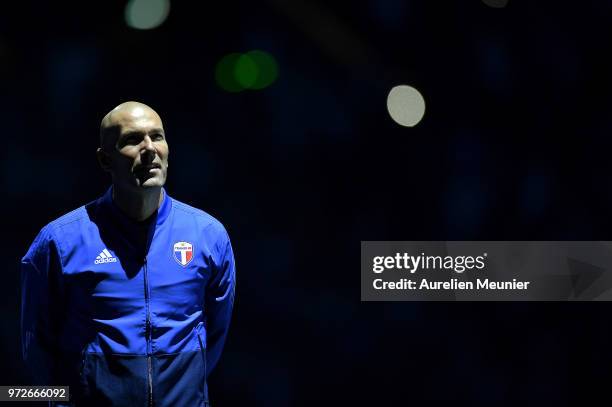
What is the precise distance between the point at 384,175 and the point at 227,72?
78cm

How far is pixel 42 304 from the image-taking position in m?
2.21

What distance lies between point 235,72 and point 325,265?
0.89 m

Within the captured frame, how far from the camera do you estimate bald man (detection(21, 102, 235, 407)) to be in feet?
7.06

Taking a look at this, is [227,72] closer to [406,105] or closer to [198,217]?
[406,105]

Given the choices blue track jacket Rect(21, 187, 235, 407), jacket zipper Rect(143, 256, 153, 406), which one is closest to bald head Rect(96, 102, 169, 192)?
blue track jacket Rect(21, 187, 235, 407)

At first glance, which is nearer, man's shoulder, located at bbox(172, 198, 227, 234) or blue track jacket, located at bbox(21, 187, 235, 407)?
blue track jacket, located at bbox(21, 187, 235, 407)

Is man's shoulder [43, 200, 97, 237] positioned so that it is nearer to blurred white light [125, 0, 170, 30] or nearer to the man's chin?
the man's chin

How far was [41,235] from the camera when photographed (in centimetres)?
223

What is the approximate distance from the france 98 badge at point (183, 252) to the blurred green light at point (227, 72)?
51.2 inches

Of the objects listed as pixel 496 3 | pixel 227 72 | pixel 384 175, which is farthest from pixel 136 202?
pixel 496 3

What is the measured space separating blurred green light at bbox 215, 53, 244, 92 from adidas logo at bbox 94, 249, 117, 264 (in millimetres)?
1389

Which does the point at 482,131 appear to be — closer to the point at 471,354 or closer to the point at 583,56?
the point at 583,56

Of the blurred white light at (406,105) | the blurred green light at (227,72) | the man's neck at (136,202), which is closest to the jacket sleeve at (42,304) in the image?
the man's neck at (136,202)

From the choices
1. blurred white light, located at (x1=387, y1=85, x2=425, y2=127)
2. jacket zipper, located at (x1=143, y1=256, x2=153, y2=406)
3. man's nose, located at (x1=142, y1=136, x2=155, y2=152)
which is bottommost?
jacket zipper, located at (x1=143, y1=256, x2=153, y2=406)
